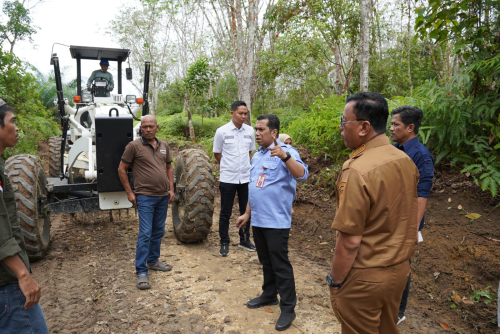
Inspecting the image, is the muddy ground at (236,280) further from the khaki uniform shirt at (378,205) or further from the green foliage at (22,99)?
the green foliage at (22,99)

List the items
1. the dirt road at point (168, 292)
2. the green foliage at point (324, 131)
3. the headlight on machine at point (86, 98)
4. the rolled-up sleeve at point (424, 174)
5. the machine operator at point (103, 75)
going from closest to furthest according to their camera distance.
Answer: the rolled-up sleeve at point (424, 174)
the dirt road at point (168, 292)
the headlight on machine at point (86, 98)
the machine operator at point (103, 75)
the green foliage at point (324, 131)

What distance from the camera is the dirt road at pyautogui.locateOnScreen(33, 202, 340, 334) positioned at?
330cm

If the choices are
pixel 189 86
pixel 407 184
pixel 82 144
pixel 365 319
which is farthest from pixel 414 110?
pixel 189 86

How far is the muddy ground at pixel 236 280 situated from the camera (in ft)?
11.1

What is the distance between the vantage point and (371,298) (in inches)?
74.3

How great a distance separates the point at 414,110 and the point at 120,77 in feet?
17.2

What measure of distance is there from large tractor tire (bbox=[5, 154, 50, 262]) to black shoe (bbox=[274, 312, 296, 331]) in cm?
320

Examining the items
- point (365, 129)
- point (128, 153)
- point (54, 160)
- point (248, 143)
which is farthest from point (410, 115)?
point (54, 160)

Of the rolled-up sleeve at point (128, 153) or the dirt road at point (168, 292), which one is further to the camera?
the rolled-up sleeve at point (128, 153)

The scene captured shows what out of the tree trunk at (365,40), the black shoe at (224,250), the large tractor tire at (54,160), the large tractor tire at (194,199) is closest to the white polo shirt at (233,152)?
the large tractor tire at (194,199)

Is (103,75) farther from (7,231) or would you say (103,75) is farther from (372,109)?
(372,109)

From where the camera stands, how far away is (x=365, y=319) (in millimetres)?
1917

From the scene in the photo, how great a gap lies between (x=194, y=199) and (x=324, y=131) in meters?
3.96

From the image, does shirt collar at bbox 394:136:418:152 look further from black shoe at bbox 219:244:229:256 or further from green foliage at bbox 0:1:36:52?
green foliage at bbox 0:1:36:52
